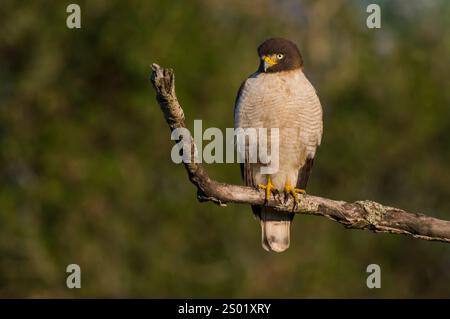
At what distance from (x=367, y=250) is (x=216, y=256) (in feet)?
15.6

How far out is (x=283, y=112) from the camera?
323 inches

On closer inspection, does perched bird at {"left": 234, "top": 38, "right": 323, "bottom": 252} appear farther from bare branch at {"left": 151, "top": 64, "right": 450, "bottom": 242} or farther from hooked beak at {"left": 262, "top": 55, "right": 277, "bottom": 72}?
bare branch at {"left": 151, "top": 64, "right": 450, "bottom": 242}

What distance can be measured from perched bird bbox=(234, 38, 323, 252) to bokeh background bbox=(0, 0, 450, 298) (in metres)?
8.45

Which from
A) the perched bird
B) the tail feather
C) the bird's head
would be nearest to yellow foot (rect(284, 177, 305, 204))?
the perched bird

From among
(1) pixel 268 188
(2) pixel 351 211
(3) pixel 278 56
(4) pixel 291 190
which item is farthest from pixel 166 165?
(2) pixel 351 211

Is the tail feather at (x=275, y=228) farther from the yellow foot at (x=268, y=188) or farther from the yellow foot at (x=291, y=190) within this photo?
the yellow foot at (x=268, y=188)

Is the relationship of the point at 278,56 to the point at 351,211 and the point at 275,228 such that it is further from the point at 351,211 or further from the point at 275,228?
the point at 351,211

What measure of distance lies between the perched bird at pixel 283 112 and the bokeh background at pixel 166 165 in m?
8.45

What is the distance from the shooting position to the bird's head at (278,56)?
27.7 ft

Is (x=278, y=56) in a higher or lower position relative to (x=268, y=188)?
higher

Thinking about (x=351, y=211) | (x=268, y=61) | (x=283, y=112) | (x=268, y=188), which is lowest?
(x=351, y=211)

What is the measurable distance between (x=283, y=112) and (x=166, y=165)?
408 inches

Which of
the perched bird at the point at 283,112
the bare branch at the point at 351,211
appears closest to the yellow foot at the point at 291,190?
the perched bird at the point at 283,112

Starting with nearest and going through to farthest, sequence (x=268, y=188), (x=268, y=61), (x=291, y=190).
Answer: (x=268, y=188) → (x=291, y=190) → (x=268, y=61)
